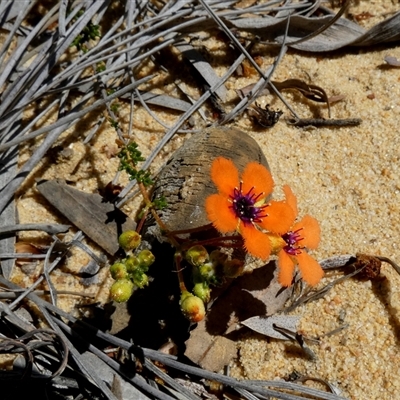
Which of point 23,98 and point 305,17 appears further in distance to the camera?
point 305,17

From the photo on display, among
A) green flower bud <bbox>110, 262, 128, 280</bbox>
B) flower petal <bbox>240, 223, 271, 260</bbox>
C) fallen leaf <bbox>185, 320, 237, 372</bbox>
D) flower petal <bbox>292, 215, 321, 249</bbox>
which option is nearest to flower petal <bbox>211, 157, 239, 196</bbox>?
flower petal <bbox>240, 223, 271, 260</bbox>

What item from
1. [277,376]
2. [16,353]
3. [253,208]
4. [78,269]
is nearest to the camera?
[253,208]

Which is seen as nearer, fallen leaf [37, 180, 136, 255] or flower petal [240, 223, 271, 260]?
flower petal [240, 223, 271, 260]

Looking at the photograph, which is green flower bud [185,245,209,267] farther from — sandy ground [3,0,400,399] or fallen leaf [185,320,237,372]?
sandy ground [3,0,400,399]

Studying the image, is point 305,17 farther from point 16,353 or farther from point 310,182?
point 16,353

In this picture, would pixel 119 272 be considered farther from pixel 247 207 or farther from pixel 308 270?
pixel 308 270

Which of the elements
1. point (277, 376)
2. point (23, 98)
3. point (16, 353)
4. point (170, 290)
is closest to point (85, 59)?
point (23, 98)
